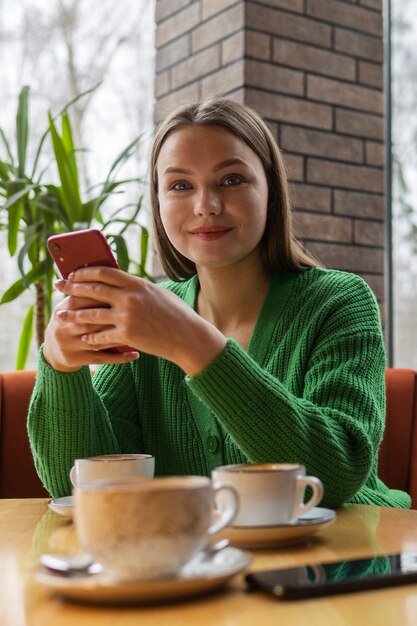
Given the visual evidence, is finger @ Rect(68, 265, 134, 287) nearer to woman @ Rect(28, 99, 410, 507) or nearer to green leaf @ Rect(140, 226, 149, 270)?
woman @ Rect(28, 99, 410, 507)

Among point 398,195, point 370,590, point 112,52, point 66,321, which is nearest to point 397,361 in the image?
point 398,195

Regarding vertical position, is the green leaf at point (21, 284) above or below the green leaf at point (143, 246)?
below

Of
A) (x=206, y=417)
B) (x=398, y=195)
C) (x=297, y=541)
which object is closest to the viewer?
(x=297, y=541)

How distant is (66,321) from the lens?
1103mm

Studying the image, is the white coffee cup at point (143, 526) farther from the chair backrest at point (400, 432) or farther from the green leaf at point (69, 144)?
the green leaf at point (69, 144)

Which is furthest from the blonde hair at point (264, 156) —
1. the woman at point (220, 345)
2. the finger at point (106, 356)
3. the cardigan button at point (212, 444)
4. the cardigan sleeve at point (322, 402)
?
the finger at point (106, 356)

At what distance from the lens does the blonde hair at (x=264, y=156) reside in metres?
1.51

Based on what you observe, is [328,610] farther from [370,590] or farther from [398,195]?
[398,195]

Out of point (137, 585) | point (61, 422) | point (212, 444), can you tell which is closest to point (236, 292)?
point (212, 444)

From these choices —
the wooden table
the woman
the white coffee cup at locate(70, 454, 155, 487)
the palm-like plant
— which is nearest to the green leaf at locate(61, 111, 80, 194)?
the palm-like plant

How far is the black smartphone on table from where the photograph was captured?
62 cm

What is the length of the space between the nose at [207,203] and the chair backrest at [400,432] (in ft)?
2.14

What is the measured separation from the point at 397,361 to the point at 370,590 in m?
2.61

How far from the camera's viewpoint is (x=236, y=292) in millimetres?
1591
